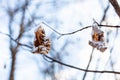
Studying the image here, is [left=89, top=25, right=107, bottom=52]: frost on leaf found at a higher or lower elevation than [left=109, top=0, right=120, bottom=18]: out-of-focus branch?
lower

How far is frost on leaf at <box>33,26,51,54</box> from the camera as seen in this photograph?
291cm

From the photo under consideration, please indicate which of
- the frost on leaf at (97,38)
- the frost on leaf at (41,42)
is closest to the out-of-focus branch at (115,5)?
the frost on leaf at (97,38)

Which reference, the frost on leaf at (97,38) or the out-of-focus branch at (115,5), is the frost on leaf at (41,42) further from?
the out-of-focus branch at (115,5)

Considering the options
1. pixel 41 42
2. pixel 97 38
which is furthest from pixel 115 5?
pixel 41 42

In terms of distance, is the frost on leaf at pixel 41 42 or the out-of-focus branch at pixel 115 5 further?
the frost on leaf at pixel 41 42

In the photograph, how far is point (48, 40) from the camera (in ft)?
9.86

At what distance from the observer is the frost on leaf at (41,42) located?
2906mm

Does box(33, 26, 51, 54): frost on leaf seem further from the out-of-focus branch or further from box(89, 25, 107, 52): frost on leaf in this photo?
the out-of-focus branch

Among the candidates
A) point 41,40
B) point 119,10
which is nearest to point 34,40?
point 41,40

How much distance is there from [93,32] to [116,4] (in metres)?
0.44

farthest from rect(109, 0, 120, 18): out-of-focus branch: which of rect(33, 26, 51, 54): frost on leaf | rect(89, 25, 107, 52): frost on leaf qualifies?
rect(33, 26, 51, 54): frost on leaf

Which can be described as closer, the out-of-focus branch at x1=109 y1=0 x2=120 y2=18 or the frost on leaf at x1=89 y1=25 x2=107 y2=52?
the out-of-focus branch at x1=109 y1=0 x2=120 y2=18

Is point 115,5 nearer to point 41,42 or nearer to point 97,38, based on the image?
point 97,38

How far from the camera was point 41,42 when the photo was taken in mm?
2959
